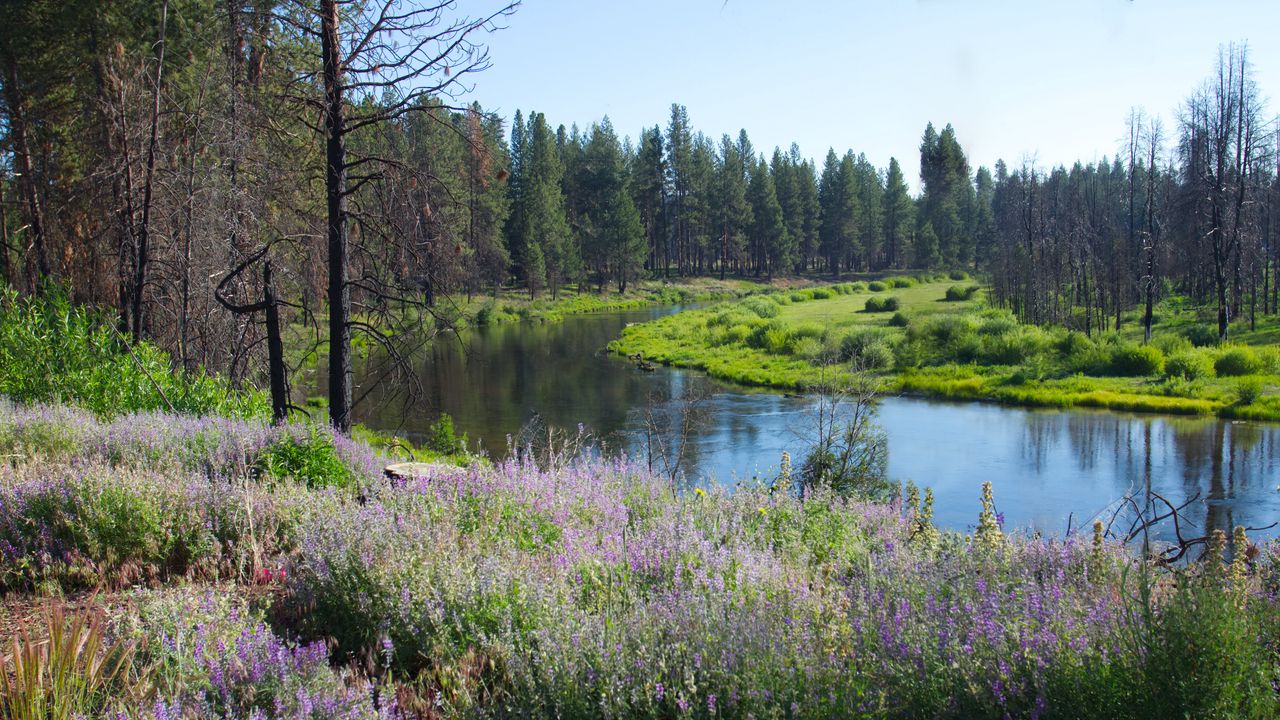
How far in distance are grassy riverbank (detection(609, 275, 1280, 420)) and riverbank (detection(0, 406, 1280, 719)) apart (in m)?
18.7

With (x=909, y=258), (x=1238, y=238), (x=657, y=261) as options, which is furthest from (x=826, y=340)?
(x=909, y=258)

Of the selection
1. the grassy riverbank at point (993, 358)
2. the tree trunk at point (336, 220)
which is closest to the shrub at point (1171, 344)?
the grassy riverbank at point (993, 358)

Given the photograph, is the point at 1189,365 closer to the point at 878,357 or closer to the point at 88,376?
the point at 878,357

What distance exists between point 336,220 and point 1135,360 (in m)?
30.5

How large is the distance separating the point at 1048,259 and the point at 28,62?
43.8m

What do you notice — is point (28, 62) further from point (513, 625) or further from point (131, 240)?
point (513, 625)

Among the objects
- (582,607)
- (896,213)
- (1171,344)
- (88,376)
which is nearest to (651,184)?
(896,213)

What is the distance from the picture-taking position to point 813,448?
1816 centimetres

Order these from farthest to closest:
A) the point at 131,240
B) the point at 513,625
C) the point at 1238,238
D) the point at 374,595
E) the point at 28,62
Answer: the point at 1238,238 → the point at 28,62 → the point at 131,240 → the point at 374,595 → the point at 513,625

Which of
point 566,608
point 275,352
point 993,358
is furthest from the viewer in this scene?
point 993,358

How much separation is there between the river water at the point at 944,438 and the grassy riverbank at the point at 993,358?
1.67 meters

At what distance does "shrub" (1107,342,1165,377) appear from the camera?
29.8 metres

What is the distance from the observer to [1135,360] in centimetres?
3036

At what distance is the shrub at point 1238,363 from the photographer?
28.1 meters
